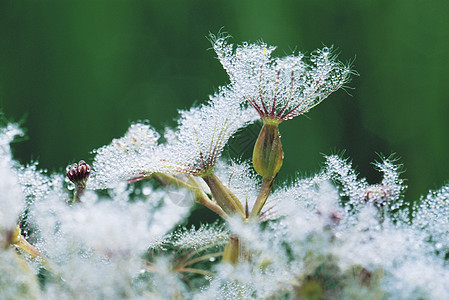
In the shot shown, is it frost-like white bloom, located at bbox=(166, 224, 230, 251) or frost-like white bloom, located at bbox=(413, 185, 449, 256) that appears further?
frost-like white bloom, located at bbox=(166, 224, 230, 251)

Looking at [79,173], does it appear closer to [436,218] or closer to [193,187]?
[193,187]

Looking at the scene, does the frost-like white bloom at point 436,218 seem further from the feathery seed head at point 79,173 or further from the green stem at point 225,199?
the feathery seed head at point 79,173

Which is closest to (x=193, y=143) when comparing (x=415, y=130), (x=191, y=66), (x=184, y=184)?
(x=184, y=184)

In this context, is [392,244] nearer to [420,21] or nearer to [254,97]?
[254,97]

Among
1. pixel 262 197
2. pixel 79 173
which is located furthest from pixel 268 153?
pixel 79 173

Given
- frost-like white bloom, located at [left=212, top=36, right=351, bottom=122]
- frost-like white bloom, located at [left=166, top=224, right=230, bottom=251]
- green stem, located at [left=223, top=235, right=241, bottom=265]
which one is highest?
frost-like white bloom, located at [left=212, top=36, right=351, bottom=122]

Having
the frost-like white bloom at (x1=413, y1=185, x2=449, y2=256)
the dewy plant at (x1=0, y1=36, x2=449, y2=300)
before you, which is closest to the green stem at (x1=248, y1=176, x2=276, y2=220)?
the dewy plant at (x1=0, y1=36, x2=449, y2=300)

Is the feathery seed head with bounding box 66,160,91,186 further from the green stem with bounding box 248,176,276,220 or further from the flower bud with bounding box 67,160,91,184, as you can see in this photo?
the green stem with bounding box 248,176,276,220
